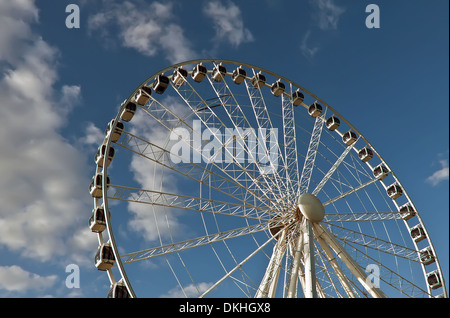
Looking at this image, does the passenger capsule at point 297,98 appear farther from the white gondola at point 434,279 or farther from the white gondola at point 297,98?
the white gondola at point 434,279

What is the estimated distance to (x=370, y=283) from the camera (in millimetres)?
21422

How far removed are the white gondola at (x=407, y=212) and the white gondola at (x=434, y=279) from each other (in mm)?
3565

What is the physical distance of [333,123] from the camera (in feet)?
97.2

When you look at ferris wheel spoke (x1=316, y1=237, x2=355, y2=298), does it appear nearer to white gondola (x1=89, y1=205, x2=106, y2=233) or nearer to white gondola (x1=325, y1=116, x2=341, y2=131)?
white gondola (x1=325, y1=116, x2=341, y2=131)

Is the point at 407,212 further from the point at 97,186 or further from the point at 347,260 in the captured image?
the point at 97,186

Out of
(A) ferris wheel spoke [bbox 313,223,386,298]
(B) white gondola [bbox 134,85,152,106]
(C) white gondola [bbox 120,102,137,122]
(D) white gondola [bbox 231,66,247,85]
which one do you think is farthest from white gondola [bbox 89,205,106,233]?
(D) white gondola [bbox 231,66,247,85]

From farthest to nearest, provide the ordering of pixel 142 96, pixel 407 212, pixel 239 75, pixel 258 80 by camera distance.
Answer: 1. pixel 407 212
2. pixel 258 80
3. pixel 239 75
4. pixel 142 96

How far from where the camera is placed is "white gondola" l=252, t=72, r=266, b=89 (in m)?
28.5

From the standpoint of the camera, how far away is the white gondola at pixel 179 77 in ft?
86.7

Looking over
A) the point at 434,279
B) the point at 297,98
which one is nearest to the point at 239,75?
the point at 297,98

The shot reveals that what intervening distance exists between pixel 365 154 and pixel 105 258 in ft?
61.1

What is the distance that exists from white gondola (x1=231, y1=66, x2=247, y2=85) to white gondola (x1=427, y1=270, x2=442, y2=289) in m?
16.5
